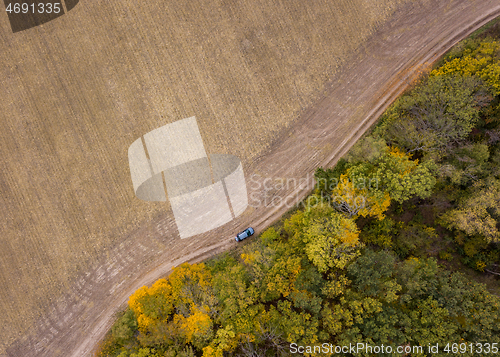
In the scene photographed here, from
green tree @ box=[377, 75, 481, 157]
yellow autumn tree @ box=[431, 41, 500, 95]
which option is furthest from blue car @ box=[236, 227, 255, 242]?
yellow autumn tree @ box=[431, 41, 500, 95]

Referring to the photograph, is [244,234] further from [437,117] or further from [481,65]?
[481,65]

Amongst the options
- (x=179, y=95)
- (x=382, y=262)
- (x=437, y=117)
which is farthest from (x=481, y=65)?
(x=179, y=95)

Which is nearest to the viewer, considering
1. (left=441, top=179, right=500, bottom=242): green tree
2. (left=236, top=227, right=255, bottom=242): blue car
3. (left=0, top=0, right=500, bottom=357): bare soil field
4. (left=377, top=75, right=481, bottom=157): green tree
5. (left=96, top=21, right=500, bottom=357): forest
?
(left=96, top=21, right=500, bottom=357): forest

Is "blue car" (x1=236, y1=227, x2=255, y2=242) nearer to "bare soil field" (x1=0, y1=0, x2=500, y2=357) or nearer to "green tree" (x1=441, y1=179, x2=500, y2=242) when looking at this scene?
"bare soil field" (x1=0, y1=0, x2=500, y2=357)

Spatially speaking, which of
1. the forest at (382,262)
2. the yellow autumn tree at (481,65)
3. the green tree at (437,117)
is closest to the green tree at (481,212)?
the forest at (382,262)

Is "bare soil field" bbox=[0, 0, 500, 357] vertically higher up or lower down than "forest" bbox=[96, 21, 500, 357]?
higher up

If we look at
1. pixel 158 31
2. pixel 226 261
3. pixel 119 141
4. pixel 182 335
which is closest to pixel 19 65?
pixel 119 141

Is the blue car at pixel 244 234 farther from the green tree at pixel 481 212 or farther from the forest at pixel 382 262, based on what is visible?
the green tree at pixel 481 212
